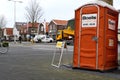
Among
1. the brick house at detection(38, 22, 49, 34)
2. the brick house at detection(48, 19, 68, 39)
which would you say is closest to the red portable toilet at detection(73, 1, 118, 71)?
the brick house at detection(48, 19, 68, 39)

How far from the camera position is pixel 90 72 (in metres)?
15.6

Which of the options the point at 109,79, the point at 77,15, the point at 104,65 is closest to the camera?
the point at 109,79

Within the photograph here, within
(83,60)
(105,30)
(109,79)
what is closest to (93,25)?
(105,30)

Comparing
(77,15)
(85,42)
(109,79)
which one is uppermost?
(77,15)

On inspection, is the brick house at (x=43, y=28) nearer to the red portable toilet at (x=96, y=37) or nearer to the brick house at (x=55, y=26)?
the brick house at (x=55, y=26)

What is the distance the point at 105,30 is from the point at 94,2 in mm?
1314

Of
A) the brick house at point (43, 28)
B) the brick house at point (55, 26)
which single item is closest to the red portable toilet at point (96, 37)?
the brick house at point (55, 26)

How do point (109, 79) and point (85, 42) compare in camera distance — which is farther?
point (85, 42)

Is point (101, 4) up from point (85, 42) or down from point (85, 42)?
up

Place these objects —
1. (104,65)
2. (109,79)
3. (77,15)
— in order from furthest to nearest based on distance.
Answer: (77,15)
(104,65)
(109,79)

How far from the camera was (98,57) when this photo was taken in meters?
15.7

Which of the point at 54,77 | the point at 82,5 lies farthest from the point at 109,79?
the point at 82,5

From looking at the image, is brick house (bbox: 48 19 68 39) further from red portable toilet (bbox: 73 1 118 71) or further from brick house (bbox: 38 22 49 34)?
red portable toilet (bbox: 73 1 118 71)

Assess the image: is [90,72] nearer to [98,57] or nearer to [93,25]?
[98,57]
